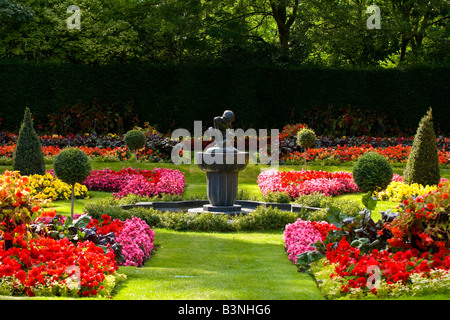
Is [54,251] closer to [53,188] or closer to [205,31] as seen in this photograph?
[53,188]

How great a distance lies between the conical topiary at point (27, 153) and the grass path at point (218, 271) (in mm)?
4208

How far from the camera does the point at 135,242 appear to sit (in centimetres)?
771

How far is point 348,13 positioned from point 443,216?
19.9 metres

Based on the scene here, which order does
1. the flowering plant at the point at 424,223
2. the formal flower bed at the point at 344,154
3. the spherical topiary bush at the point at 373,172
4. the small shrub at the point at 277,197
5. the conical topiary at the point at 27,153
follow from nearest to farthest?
the flowering plant at the point at 424,223, the small shrub at the point at 277,197, the spherical topiary bush at the point at 373,172, the conical topiary at the point at 27,153, the formal flower bed at the point at 344,154

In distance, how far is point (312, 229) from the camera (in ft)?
26.6

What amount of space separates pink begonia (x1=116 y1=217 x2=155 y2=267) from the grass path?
0.18 meters

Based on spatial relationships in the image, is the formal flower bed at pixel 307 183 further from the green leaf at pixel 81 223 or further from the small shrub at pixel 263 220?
the green leaf at pixel 81 223

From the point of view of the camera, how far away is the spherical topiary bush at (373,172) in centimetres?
1220

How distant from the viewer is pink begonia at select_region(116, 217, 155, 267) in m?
7.39

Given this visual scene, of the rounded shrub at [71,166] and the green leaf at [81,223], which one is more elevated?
the rounded shrub at [71,166]

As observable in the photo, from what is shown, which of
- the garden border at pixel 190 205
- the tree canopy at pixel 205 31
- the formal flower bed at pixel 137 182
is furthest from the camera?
the tree canopy at pixel 205 31

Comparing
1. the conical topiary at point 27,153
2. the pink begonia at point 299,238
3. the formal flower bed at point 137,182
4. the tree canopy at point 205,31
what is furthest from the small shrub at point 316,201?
the tree canopy at point 205,31

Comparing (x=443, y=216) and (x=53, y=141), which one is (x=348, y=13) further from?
(x=443, y=216)

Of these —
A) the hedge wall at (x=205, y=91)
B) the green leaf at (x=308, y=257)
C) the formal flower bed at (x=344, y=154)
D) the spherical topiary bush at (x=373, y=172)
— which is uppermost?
the hedge wall at (x=205, y=91)
